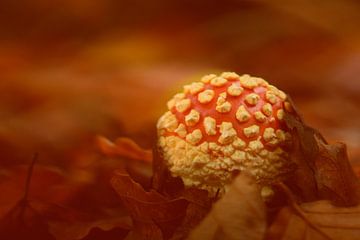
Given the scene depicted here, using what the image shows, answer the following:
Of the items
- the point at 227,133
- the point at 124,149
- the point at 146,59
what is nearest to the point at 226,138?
the point at 227,133

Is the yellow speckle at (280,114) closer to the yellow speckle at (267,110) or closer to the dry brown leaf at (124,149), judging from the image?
the yellow speckle at (267,110)

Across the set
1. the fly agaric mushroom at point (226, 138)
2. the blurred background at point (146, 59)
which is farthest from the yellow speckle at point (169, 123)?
the blurred background at point (146, 59)

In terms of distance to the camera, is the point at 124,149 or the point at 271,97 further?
the point at 124,149

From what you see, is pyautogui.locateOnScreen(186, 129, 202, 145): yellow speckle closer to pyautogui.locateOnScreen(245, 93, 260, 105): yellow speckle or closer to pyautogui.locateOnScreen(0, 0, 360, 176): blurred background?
pyautogui.locateOnScreen(245, 93, 260, 105): yellow speckle

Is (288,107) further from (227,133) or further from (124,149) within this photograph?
(124,149)

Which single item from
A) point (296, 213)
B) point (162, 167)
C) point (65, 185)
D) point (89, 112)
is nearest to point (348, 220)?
point (296, 213)

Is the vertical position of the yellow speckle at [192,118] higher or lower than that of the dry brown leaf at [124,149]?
higher

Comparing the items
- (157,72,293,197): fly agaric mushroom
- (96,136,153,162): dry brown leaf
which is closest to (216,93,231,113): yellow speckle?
(157,72,293,197): fly agaric mushroom
